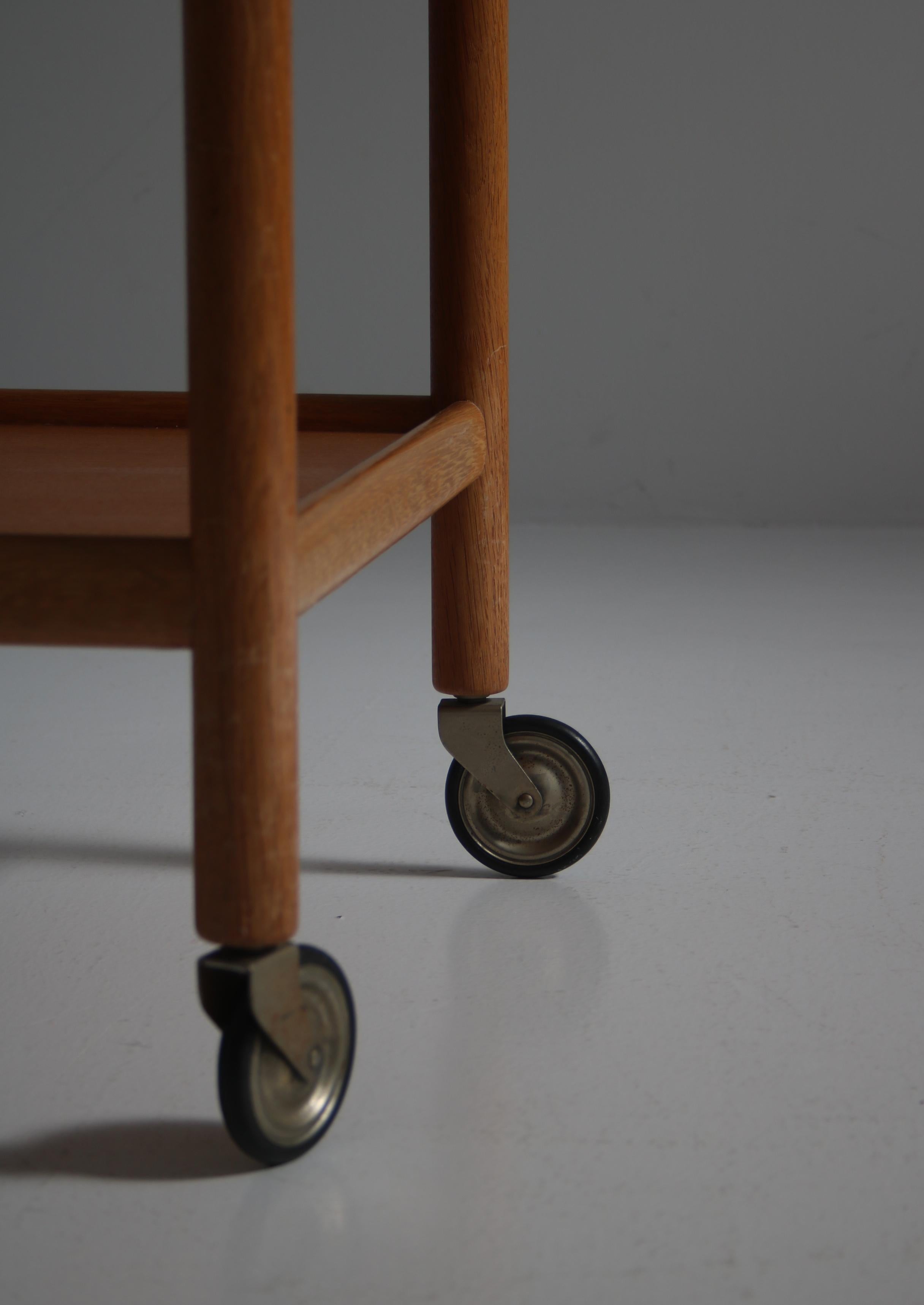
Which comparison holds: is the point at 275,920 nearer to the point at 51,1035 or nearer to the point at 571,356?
the point at 51,1035

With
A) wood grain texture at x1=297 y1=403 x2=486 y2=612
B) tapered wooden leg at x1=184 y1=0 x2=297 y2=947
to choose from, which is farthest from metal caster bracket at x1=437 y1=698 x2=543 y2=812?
tapered wooden leg at x1=184 y1=0 x2=297 y2=947

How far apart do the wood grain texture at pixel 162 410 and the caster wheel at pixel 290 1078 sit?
472 millimetres

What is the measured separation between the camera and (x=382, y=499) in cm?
74

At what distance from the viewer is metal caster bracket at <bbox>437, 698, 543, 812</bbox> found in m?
0.98

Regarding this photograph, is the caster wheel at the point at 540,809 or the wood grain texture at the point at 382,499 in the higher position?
the wood grain texture at the point at 382,499

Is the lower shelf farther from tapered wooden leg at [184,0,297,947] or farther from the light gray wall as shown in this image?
the light gray wall

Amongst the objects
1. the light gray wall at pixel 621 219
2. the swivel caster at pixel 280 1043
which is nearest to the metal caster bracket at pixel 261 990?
the swivel caster at pixel 280 1043

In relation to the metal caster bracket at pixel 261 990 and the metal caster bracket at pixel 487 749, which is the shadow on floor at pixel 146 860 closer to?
the metal caster bracket at pixel 487 749

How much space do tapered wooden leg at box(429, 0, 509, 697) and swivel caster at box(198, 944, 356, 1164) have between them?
35cm

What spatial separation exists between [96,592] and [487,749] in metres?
0.43

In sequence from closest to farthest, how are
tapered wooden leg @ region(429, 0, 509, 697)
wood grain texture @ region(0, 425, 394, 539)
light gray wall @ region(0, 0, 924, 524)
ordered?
wood grain texture @ region(0, 425, 394, 539)
tapered wooden leg @ region(429, 0, 509, 697)
light gray wall @ region(0, 0, 924, 524)

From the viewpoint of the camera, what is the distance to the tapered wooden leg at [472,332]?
970mm

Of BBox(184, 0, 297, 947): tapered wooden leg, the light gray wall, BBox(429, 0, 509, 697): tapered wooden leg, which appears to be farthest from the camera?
the light gray wall

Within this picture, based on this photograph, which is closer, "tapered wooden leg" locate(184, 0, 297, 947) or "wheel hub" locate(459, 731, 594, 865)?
"tapered wooden leg" locate(184, 0, 297, 947)
